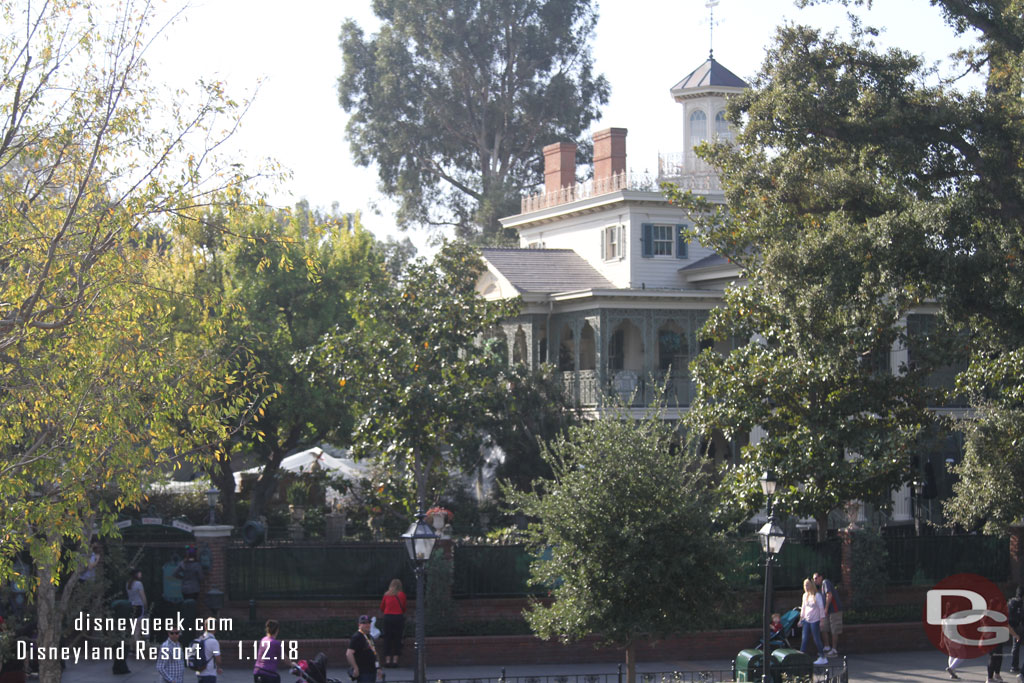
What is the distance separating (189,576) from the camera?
21625 millimetres

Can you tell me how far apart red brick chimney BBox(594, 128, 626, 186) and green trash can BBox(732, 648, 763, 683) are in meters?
21.6

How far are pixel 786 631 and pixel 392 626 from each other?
699 cm

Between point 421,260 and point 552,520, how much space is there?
1260cm

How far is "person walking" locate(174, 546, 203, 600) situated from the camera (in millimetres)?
21578

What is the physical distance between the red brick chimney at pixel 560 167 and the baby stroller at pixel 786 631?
22496 mm

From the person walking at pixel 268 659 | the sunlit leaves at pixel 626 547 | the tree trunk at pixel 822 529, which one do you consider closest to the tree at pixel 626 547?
the sunlit leaves at pixel 626 547

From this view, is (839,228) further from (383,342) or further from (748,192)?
(383,342)

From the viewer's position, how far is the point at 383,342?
26359 millimetres

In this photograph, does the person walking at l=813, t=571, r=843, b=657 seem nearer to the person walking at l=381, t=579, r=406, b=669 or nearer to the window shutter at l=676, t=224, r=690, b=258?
the person walking at l=381, t=579, r=406, b=669

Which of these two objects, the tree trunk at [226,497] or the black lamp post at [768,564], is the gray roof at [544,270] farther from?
the black lamp post at [768,564]

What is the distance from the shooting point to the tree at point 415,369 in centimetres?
2592

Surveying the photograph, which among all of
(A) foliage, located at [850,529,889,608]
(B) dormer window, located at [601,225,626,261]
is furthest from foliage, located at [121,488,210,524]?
(A) foliage, located at [850,529,889,608]

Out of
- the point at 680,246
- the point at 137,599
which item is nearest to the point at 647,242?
the point at 680,246

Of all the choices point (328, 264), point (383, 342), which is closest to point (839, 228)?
point (383, 342)
